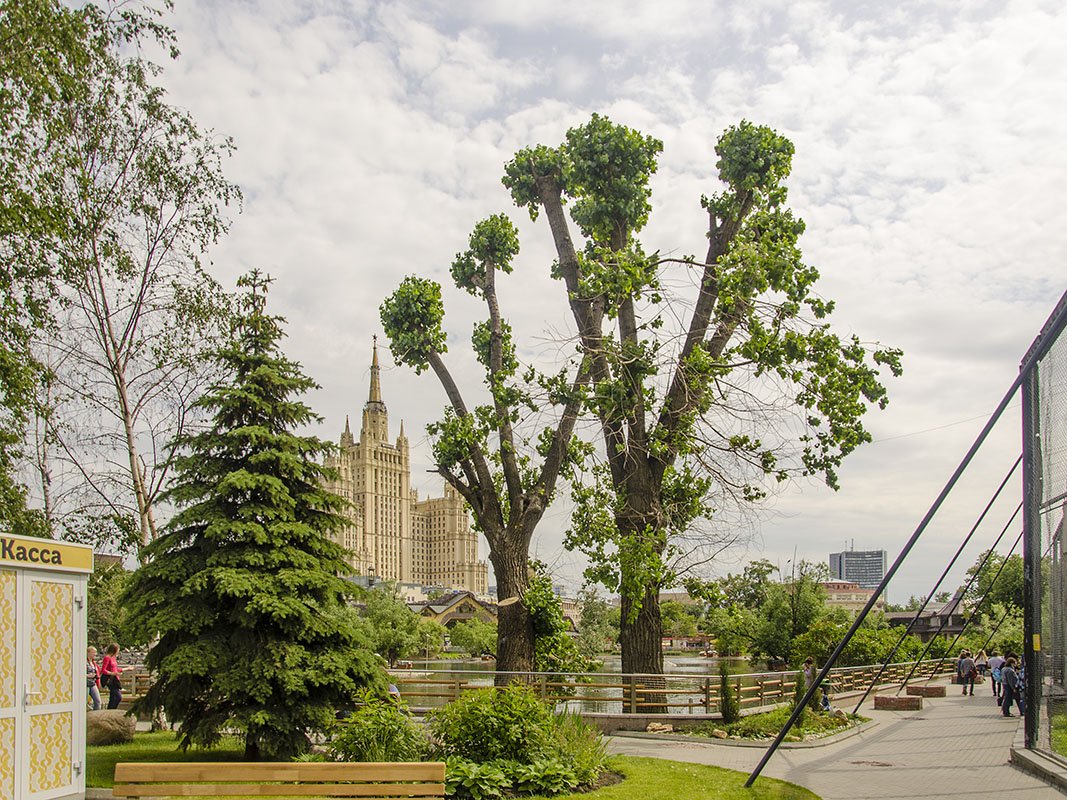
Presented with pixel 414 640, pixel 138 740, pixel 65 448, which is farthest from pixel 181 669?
pixel 414 640

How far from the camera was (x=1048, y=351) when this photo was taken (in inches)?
486

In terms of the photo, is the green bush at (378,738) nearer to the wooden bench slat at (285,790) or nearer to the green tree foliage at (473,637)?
the wooden bench slat at (285,790)

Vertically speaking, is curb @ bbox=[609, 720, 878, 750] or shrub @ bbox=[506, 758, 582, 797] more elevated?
shrub @ bbox=[506, 758, 582, 797]

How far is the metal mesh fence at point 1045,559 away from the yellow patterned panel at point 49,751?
458 inches

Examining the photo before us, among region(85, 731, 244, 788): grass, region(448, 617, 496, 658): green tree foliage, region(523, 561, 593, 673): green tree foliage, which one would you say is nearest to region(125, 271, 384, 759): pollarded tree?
region(85, 731, 244, 788): grass

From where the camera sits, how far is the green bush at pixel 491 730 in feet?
40.4

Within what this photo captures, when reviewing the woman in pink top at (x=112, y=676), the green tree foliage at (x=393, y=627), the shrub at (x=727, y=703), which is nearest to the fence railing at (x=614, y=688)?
the shrub at (x=727, y=703)

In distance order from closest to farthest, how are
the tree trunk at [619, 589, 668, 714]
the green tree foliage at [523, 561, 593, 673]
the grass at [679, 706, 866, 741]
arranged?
the grass at [679, 706, 866, 741]
the tree trunk at [619, 589, 668, 714]
the green tree foliage at [523, 561, 593, 673]

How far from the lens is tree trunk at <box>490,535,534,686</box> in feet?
69.8

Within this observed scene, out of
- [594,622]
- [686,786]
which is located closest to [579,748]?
[686,786]

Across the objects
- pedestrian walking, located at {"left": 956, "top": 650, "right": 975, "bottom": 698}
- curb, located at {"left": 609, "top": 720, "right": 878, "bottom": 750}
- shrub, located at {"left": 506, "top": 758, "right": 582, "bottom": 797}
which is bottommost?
pedestrian walking, located at {"left": 956, "top": 650, "right": 975, "bottom": 698}

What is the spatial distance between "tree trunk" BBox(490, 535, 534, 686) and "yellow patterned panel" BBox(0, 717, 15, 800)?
38.6 feet

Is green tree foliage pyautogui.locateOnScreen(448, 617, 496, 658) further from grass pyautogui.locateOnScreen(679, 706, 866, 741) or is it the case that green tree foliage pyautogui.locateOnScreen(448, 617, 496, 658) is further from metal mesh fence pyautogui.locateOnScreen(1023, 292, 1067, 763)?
metal mesh fence pyautogui.locateOnScreen(1023, 292, 1067, 763)

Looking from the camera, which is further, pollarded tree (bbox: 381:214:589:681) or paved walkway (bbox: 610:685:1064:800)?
pollarded tree (bbox: 381:214:589:681)
